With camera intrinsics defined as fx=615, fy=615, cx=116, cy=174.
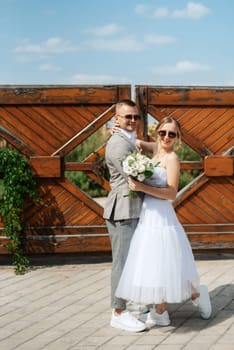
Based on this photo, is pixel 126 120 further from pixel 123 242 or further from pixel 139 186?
pixel 123 242

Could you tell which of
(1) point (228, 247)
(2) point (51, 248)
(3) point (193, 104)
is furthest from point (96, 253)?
(3) point (193, 104)

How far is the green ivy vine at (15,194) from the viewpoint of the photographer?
24.5ft

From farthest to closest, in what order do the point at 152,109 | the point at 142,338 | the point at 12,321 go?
the point at 152,109 → the point at 12,321 → the point at 142,338

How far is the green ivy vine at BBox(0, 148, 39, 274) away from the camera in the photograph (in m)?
7.48

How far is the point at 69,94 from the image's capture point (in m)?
7.65

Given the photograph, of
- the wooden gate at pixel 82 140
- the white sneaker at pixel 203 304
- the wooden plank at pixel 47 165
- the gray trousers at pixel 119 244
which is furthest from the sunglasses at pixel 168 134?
the wooden plank at pixel 47 165

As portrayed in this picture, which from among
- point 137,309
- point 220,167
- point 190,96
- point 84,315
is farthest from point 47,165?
point 137,309

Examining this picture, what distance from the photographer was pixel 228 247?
7980 mm

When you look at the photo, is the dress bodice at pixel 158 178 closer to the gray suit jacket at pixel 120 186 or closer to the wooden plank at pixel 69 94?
the gray suit jacket at pixel 120 186

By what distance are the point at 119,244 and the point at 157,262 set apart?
39cm

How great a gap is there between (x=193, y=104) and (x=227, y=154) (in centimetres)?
77

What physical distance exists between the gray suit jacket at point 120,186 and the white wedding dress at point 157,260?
103 mm

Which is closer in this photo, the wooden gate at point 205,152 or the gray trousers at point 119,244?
the gray trousers at point 119,244

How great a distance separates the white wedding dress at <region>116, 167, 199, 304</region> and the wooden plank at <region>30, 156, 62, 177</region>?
265cm
